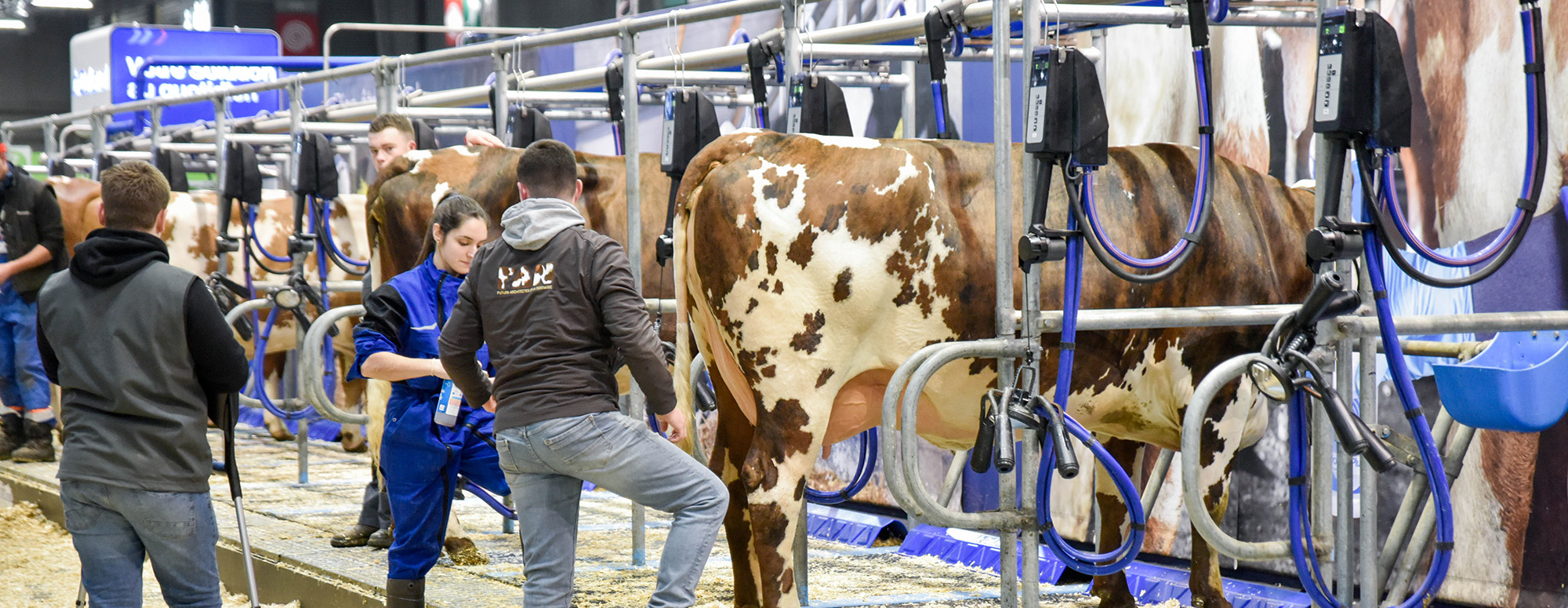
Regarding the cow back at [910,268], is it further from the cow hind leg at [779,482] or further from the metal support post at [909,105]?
the metal support post at [909,105]

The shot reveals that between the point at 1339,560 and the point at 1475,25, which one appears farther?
the point at 1475,25

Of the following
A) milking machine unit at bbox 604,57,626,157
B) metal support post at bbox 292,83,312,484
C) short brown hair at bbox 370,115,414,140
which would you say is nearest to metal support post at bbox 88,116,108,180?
metal support post at bbox 292,83,312,484

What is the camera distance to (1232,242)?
199 inches

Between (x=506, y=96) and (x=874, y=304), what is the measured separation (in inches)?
117

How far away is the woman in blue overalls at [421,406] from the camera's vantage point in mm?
5012

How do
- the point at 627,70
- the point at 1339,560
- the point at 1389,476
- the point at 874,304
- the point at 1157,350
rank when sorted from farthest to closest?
the point at 627,70, the point at 1389,476, the point at 1157,350, the point at 874,304, the point at 1339,560

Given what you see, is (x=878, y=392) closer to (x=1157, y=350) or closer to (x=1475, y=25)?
(x=1157, y=350)

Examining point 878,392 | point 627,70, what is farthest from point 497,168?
point 878,392

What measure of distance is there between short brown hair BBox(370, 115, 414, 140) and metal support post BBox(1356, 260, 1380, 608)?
186 inches

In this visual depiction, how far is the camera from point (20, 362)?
9.58 m

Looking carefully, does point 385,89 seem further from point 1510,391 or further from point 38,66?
point 38,66

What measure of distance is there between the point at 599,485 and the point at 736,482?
1134 mm

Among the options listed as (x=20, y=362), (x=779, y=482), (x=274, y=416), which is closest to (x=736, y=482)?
(x=779, y=482)

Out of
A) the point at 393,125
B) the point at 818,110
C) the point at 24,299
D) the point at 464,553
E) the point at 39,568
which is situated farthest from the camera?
the point at 24,299
